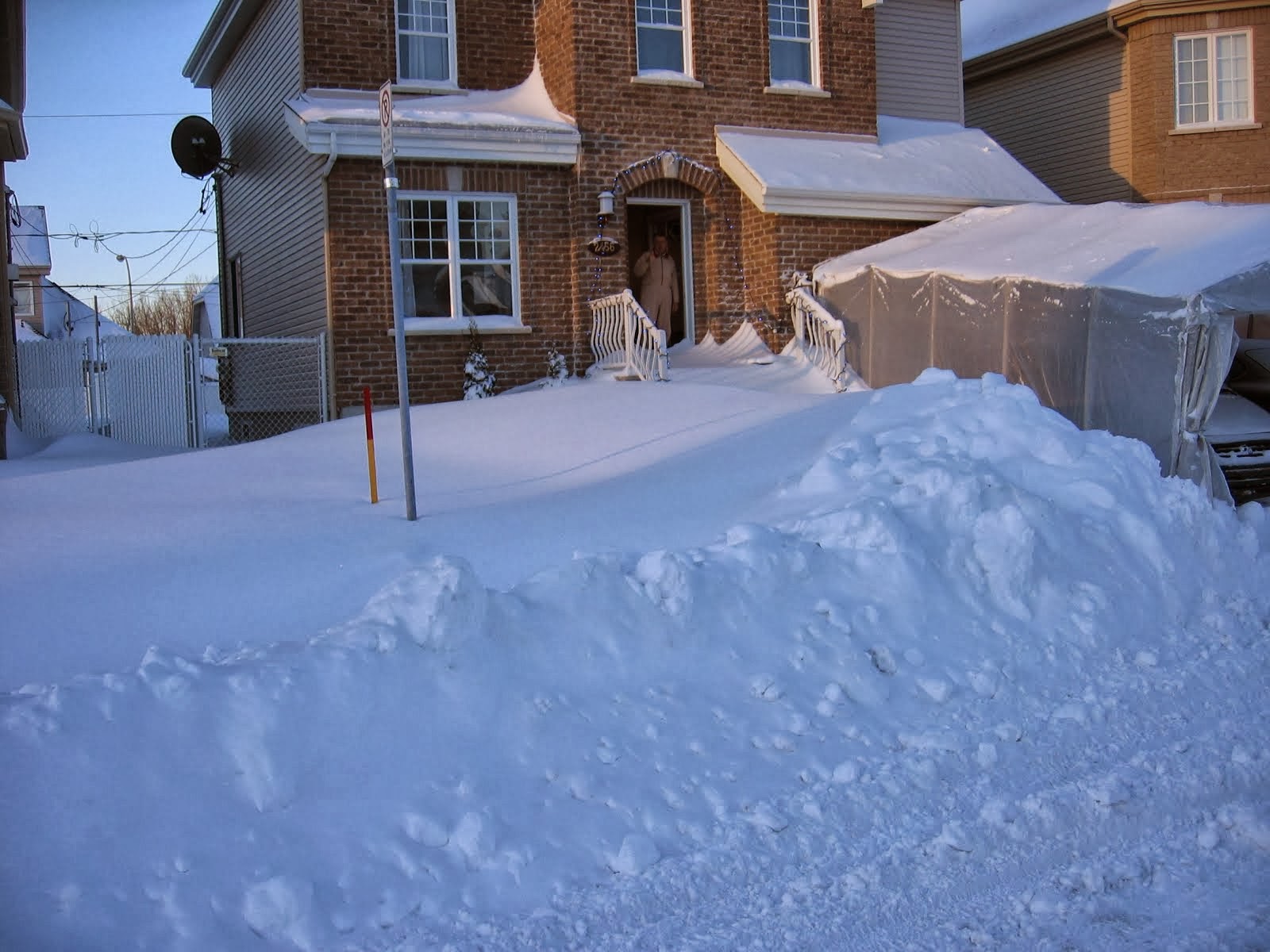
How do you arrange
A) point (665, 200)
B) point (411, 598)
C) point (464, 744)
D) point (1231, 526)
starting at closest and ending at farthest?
1. point (464, 744)
2. point (411, 598)
3. point (1231, 526)
4. point (665, 200)

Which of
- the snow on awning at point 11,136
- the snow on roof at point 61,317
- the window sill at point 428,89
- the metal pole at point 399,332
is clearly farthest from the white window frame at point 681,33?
the snow on roof at point 61,317

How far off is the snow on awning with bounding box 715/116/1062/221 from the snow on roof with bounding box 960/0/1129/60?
4.93 metres

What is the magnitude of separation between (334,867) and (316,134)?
35.9 feet

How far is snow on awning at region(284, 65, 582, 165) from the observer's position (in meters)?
13.2

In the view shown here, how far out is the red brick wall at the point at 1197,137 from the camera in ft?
64.6

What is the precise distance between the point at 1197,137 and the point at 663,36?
1003cm

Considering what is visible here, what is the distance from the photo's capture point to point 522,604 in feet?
17.3

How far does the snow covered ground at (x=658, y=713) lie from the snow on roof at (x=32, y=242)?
32006 mm

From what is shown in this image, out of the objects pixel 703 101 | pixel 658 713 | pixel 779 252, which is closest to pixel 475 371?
pixel 779 252

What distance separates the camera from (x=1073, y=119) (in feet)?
69.9

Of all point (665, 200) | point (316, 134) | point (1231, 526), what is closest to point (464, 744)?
point (1231, 526)

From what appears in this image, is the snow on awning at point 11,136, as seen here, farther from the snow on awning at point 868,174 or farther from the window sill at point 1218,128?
the window sill at point 1218,128

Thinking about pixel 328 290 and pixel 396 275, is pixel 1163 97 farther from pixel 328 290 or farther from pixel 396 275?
pixel 396 275

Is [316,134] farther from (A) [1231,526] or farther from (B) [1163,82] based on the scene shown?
(B) [1163,82]
